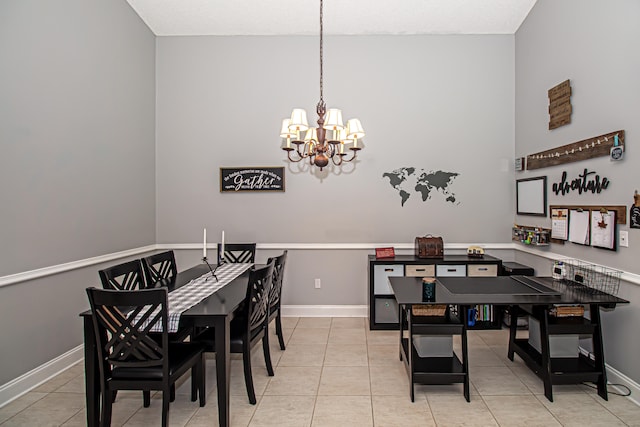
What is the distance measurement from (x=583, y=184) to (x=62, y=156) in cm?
430

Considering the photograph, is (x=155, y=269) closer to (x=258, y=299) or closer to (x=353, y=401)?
(x=258, y=299)

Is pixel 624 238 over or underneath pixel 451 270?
over

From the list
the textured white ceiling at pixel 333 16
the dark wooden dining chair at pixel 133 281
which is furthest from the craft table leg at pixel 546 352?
the textured white ceiling at pixel 333 16

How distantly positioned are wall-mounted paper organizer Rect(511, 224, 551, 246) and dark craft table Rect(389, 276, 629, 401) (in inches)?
32.4

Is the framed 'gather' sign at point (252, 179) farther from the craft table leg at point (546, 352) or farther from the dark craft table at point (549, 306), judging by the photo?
the craft table leg at point (546, 352)

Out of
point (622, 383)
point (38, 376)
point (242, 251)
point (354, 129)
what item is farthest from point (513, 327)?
point (38, 376)

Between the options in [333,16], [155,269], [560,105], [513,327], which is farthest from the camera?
[333,16]

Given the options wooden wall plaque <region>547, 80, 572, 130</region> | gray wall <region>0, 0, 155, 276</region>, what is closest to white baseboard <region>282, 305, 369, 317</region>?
gray wall <region>0, 0, 155, 276</region>

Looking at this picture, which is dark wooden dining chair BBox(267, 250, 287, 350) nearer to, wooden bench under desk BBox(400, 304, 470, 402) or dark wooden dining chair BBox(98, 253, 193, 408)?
dark wooden dining chair BBox(98, 253, 193, 408)

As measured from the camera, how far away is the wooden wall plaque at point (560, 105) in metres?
3.11

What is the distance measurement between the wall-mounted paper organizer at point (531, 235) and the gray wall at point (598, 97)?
10 centimetres

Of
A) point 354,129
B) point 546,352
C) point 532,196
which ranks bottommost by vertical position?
point 546,352

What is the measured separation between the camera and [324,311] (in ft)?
14.0

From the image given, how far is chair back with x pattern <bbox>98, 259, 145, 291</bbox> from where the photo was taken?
2338mm
